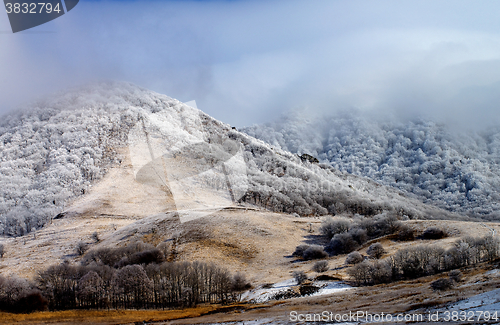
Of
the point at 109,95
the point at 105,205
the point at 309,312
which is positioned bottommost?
the point at 309,312

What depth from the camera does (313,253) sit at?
4138 cm

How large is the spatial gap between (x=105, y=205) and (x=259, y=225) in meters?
32.1

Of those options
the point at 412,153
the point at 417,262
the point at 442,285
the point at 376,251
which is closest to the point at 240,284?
the point at 376,251

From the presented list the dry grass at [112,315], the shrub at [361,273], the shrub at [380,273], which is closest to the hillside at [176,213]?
the dry grass at [112,315]

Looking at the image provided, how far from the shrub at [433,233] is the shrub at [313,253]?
39.7ft

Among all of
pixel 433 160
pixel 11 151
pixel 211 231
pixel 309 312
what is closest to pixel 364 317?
pixel 309 312

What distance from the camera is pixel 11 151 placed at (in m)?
89.2

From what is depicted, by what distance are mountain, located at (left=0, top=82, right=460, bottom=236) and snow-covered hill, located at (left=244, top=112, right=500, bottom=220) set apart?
53.4ft

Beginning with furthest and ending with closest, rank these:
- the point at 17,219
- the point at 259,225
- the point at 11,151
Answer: the point at 11,151, the point at 17,219, the point at 259,225

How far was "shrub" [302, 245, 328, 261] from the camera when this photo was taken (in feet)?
135

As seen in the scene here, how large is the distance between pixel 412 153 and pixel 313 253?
434 feet

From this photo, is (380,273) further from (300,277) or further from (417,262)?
(300,277)

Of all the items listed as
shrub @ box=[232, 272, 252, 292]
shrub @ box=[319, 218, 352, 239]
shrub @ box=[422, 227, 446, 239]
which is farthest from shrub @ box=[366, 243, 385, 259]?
shrub @ box=[232, 272, 252, 292]

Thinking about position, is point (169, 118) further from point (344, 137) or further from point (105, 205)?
point (344, 137)
